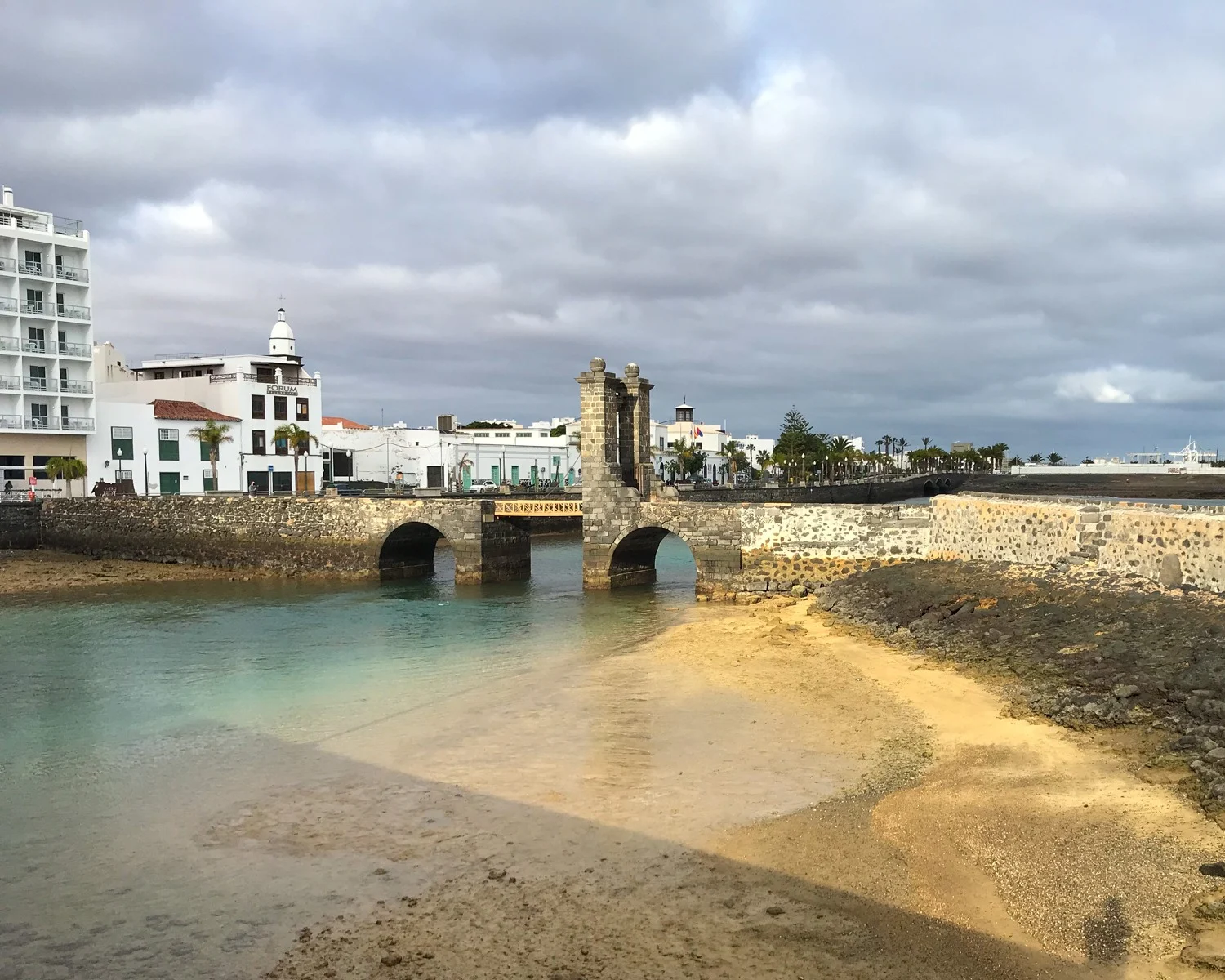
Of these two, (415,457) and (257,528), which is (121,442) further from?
(415,457)

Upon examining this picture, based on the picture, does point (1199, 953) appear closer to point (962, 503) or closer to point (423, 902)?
point (423, 902)

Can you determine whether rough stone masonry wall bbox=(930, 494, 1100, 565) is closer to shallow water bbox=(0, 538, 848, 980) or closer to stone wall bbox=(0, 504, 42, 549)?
shallow water bbox=(0, 538, 848, 980)

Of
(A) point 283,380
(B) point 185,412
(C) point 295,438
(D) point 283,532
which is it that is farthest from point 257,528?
(A) point 283,380

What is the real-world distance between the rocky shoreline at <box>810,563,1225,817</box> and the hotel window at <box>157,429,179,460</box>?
2020 inches

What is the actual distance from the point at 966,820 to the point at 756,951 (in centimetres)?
391

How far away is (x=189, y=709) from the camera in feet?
61.6

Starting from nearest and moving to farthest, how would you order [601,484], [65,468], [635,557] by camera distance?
[601,484], [635,557], [65,468]

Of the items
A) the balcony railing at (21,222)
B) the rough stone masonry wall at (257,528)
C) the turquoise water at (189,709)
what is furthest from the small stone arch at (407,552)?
the balcony railing at (21,222)

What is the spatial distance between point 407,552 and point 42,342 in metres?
31.4

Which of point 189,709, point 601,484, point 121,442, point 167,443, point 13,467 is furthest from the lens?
point 167,443

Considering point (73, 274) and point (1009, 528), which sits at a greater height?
point (73, 274)

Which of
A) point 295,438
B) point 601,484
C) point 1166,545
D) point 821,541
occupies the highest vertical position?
point 295,438

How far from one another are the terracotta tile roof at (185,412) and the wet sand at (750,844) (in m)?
53.5

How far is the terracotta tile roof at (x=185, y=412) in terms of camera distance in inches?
2500
